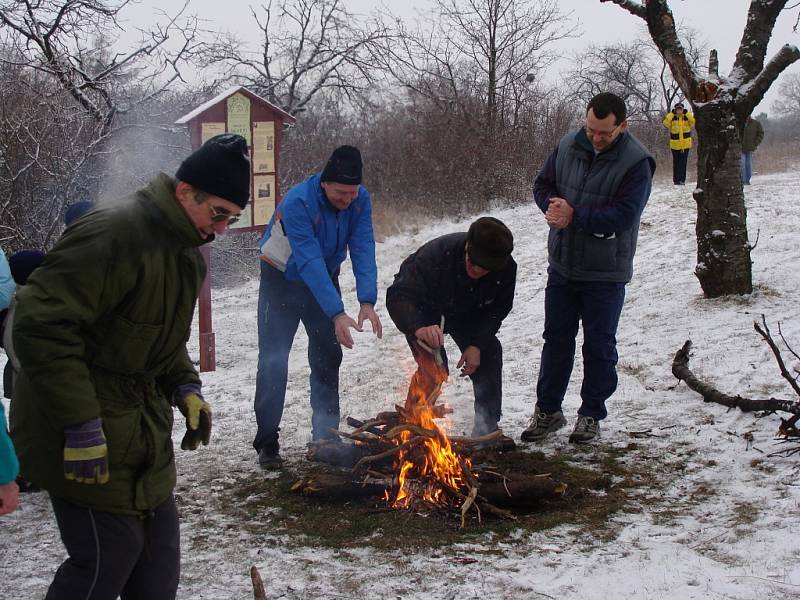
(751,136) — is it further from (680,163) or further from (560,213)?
(560,213)

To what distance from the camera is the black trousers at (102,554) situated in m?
2.37

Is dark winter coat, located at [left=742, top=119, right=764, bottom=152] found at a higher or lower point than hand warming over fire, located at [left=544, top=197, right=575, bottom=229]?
higher

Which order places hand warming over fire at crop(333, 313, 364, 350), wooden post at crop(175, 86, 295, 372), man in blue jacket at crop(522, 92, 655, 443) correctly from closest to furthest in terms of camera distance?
hand warming over fire at crop(333, 313, 364, 350) < man in blue jacket at crop(522, 92, 655, 443) < wooden post at crop(175, 86, 295, 372)

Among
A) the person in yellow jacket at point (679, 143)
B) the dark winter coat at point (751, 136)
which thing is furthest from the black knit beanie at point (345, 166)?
the person in yellow jacket at point (679, 143)

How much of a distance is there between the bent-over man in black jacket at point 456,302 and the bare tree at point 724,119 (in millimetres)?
3919

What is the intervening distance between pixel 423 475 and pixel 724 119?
555 centimetres

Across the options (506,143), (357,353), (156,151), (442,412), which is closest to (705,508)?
(442,412)

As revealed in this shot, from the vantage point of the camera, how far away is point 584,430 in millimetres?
5328

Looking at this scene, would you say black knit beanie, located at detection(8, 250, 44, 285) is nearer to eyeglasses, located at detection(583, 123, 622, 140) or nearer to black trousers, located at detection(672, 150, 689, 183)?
eyeglasses, located at detection(583, 123, 622, 140)

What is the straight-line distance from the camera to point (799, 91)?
78938mm

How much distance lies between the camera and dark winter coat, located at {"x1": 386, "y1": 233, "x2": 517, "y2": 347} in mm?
4953

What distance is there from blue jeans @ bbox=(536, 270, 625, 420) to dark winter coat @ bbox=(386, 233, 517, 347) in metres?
0.49

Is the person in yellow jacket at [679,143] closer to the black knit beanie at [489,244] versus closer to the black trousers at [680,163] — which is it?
the black trousers at [680,163]

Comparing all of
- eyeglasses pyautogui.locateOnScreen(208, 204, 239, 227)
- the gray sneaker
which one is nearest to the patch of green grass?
the gray sneaker
